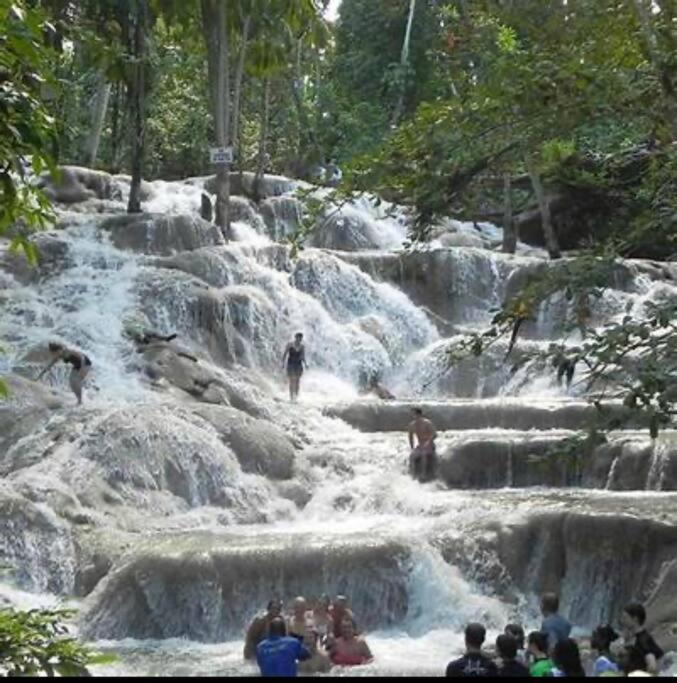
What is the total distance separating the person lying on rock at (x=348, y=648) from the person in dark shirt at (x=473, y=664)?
403 cm

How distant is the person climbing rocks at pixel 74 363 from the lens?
53.0ft

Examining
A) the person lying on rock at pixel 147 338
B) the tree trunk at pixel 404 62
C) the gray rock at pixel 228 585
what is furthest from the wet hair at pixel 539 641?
the tree trunk at pixel 404 62

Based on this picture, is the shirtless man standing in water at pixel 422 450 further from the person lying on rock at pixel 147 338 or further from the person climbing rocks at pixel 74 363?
the person lying on rock at pixel 147 338

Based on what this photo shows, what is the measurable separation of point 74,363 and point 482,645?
906cm

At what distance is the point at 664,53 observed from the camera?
20.0 feet

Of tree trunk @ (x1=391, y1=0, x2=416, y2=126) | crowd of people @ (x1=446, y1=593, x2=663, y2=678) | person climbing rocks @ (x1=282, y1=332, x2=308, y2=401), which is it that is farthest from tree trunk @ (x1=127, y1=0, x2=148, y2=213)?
tree trunk @ (x1=391, y1=0, x2=416, y2=126)

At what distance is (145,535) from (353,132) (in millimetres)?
25935

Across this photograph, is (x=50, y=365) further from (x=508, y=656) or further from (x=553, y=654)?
(x=508, y=656)

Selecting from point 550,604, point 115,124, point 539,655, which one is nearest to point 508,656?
point 539,655

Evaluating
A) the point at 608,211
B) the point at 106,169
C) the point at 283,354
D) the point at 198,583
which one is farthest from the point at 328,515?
the point at 106,169

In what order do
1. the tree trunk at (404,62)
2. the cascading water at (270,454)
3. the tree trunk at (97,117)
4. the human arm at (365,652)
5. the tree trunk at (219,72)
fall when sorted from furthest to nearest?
the tree trunk at (404,62) < the tree trunk at (97,117) < the tree trunk at (219,72) < the cascading water at (270,454) < the human arm at (365,652)

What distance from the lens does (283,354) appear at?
70.3ft

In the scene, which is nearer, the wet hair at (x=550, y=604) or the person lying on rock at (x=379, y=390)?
the wet hair at (x=550, y=604)

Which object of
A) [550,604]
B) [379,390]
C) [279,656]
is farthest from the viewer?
[379,390]
